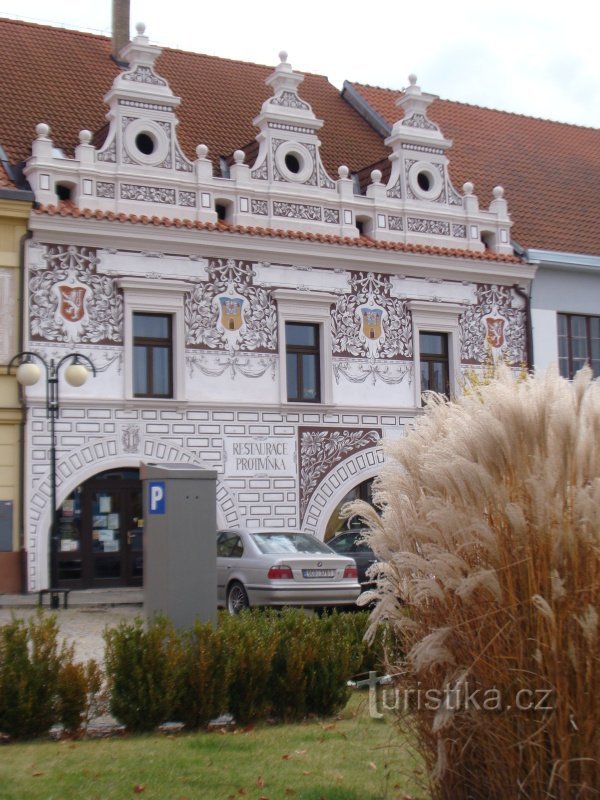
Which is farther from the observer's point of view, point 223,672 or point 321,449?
point 321,449

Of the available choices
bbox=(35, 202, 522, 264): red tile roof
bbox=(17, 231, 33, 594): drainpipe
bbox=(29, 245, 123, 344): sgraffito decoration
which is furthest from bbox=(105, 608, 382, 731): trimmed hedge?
bbox=(35, 202, 522, 264): red tile roof

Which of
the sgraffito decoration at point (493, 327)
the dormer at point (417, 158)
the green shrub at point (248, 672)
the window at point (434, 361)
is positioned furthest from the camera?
the sgraffito decoration at point (493, 327)

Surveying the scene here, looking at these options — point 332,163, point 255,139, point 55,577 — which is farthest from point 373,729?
point 332,163

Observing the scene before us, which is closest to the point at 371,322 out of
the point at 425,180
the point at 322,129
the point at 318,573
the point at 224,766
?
the point at 425,180

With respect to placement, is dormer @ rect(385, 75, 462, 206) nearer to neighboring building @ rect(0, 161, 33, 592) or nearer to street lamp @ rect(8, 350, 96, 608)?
neighboring building @ rect(0, 161, 33, 592)

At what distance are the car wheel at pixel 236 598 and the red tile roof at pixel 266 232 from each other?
8.22 metres

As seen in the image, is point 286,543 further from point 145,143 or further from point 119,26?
point 119,26

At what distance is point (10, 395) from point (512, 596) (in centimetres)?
1751

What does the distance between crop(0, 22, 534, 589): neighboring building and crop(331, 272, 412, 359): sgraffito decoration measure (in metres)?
0.04

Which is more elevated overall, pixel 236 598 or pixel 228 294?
pixel 228 294

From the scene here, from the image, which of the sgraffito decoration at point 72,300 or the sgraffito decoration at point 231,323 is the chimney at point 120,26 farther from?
the sgraffito decoration at point 72,300

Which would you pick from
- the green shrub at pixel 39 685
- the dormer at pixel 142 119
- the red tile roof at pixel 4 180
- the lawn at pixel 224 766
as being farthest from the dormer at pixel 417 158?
the lawn at pixel 224 766

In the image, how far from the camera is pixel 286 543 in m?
18.8

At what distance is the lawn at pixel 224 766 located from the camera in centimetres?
686
